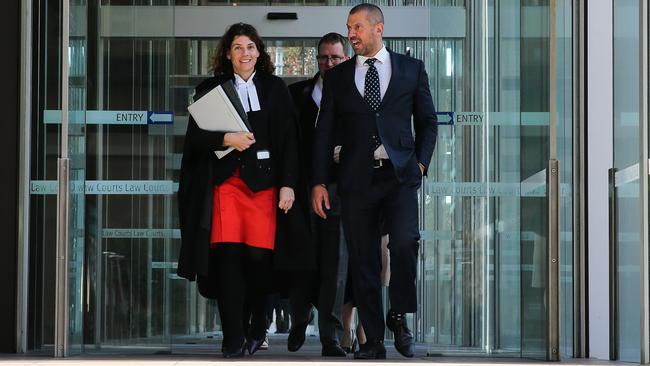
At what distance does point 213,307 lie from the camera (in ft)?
32.1

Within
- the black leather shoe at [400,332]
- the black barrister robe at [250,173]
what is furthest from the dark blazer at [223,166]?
the black leather shoe at [400,332]

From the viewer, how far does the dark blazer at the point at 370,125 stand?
668 centimetres

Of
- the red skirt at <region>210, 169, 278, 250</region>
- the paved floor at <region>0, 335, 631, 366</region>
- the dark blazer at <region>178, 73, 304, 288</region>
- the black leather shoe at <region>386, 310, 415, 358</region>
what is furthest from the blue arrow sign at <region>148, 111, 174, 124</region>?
the black leather shoe at <region>386, 310, 415, 358</region>

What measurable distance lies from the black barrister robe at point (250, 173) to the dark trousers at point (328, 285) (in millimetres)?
177

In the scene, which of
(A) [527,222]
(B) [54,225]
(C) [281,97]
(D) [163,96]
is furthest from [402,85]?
(B) [54,225]

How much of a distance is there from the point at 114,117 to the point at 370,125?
176 cm

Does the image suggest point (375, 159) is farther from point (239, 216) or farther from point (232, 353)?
point (232, 353)

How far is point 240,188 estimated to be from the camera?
6.86m

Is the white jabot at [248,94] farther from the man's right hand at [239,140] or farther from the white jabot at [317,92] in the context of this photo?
the white jabot at [317,92]

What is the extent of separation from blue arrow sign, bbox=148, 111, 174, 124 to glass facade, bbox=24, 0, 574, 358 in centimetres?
1

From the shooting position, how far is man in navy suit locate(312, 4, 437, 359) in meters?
6.62

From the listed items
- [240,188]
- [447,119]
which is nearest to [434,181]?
[447,119]

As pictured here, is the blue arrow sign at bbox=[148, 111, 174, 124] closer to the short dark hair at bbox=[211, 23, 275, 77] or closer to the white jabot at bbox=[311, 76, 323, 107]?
the short dark hair at bbox=[211, 23, 275, 77]

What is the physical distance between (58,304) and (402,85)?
6.97 feet
